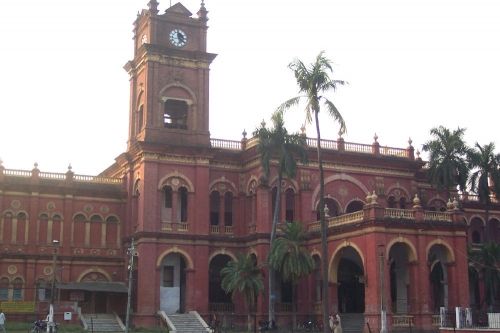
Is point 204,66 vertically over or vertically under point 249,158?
over

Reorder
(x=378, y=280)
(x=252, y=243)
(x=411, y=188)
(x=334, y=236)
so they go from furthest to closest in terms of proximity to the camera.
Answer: (x=411, y=188) < (x=252, y=243) < (x=334, y=236) < (x=378, y=280)

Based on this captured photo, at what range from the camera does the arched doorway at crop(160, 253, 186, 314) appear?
5856 centimetres

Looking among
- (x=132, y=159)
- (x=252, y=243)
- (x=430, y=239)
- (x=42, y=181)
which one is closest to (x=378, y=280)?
(x=430, y=239)

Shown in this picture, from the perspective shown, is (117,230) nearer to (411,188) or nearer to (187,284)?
A: (187,284)

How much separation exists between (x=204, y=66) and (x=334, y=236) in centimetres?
1769

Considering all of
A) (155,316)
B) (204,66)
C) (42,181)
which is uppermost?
(204,66)

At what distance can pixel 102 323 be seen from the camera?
56.3 meters

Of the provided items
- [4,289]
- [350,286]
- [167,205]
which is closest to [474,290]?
[350,286]

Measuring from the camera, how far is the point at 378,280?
165ft

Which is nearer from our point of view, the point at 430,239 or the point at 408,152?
the point at 430,239

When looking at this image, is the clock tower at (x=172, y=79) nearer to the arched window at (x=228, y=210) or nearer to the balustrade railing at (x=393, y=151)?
the arched window at (x=228, y=210)

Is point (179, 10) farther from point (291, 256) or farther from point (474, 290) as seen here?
point (474, 290)

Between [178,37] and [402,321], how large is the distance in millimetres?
28254

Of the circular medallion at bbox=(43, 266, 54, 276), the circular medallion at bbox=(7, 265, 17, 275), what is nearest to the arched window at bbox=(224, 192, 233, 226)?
the circular medallion at bbox=(43, 266, 54, 276)
